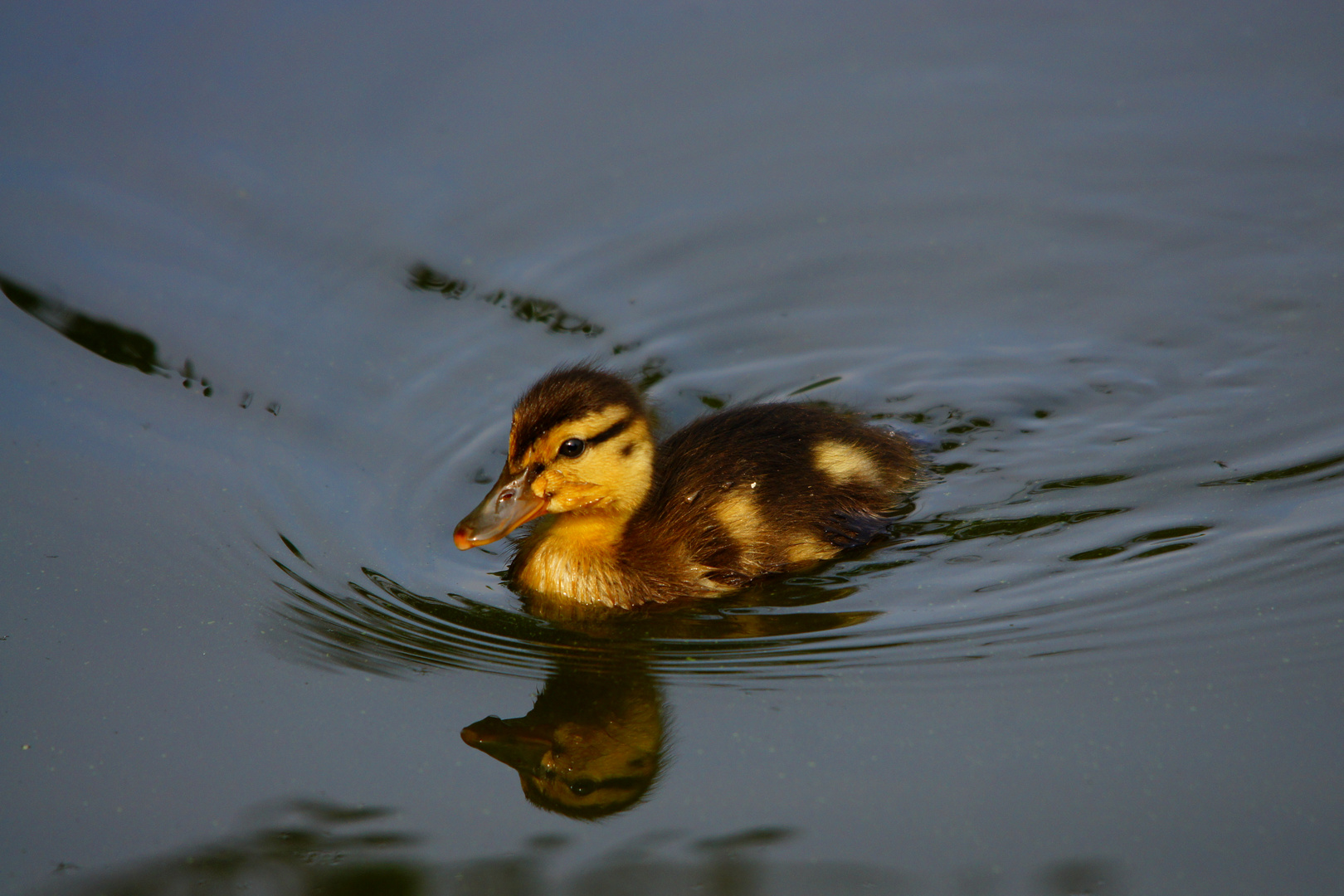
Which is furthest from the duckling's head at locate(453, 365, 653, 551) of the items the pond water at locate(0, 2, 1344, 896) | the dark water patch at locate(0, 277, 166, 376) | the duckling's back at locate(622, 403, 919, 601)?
the dark water patch at locate(0, 277, 166, 376)

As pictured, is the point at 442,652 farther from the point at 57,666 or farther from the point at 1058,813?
the point at 1058,813

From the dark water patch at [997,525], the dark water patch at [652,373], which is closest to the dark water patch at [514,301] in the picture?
the dark water patch at [652,373]

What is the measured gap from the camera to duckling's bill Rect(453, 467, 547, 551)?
4195 mm

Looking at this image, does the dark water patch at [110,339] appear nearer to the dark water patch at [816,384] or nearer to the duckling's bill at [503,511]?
the duckling's bill at [503,511]

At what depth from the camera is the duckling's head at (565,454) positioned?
4.24 meters

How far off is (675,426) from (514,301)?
93 centimetres

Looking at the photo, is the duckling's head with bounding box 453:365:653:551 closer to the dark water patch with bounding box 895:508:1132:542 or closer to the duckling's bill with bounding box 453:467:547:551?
the duckling's bill with bounding box 453:467:547:551

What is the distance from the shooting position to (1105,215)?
20.2 feet

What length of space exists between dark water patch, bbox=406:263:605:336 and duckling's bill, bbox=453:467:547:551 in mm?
1430

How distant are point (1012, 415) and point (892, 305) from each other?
832mm

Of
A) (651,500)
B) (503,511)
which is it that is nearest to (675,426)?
(651,500)

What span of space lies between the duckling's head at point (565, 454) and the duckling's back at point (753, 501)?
0.17 m

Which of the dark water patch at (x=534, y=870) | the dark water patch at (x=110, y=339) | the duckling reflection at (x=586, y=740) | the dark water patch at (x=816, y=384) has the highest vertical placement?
the dark water patch at (x=110, y=339)

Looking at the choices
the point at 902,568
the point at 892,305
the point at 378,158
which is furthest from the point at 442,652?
the point at 378,158
